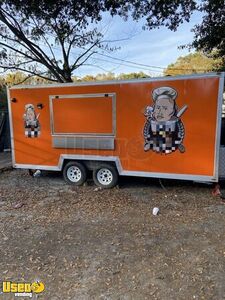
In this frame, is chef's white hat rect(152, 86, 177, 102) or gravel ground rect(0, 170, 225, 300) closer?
gravel ground rect(0, 170, 225, 300)

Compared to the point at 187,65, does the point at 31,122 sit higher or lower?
lower

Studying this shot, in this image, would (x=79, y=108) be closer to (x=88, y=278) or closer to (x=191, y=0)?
(x=88, y=278)

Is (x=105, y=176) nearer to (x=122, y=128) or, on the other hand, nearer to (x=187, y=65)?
(x=122, y=128)

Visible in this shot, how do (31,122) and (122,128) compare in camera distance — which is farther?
(31,122)

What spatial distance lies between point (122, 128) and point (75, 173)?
5.43 feet

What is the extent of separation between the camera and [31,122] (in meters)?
6.65
